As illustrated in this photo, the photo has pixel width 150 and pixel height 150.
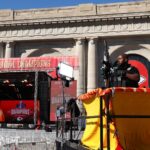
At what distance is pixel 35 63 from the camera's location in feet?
115

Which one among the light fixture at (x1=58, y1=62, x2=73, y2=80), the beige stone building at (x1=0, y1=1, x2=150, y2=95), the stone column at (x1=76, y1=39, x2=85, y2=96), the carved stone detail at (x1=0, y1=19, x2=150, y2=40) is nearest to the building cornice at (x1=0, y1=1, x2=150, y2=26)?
the beige stone building at (x1=0, y1=1, x2=150, y2=95)

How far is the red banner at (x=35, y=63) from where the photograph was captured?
112 feet

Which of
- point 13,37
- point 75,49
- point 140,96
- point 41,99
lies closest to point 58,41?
point 75,49

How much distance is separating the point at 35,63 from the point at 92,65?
7.07 metres

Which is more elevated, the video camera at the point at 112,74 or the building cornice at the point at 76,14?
the building cornice at the point at 76,14

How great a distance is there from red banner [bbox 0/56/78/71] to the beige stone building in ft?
16.2

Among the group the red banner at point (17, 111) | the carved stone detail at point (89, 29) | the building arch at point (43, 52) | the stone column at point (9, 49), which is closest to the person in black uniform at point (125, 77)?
the red banner at point (17, 111)

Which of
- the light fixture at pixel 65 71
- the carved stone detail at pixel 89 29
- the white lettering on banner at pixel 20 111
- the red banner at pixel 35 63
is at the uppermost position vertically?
the carved stone detail at pixel 89 29

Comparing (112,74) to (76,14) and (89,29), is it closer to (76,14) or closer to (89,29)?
(89,29)

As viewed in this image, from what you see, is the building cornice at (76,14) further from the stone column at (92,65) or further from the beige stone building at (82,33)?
the stone column at (92,65)

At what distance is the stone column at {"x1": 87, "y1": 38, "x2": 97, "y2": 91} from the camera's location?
39.2 metres

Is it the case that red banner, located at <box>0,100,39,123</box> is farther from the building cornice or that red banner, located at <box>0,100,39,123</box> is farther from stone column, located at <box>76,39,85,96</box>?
the building cornice

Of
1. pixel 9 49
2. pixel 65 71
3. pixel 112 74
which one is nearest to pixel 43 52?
pixel 9 49

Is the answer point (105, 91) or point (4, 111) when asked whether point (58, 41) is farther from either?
point (105, 91)
